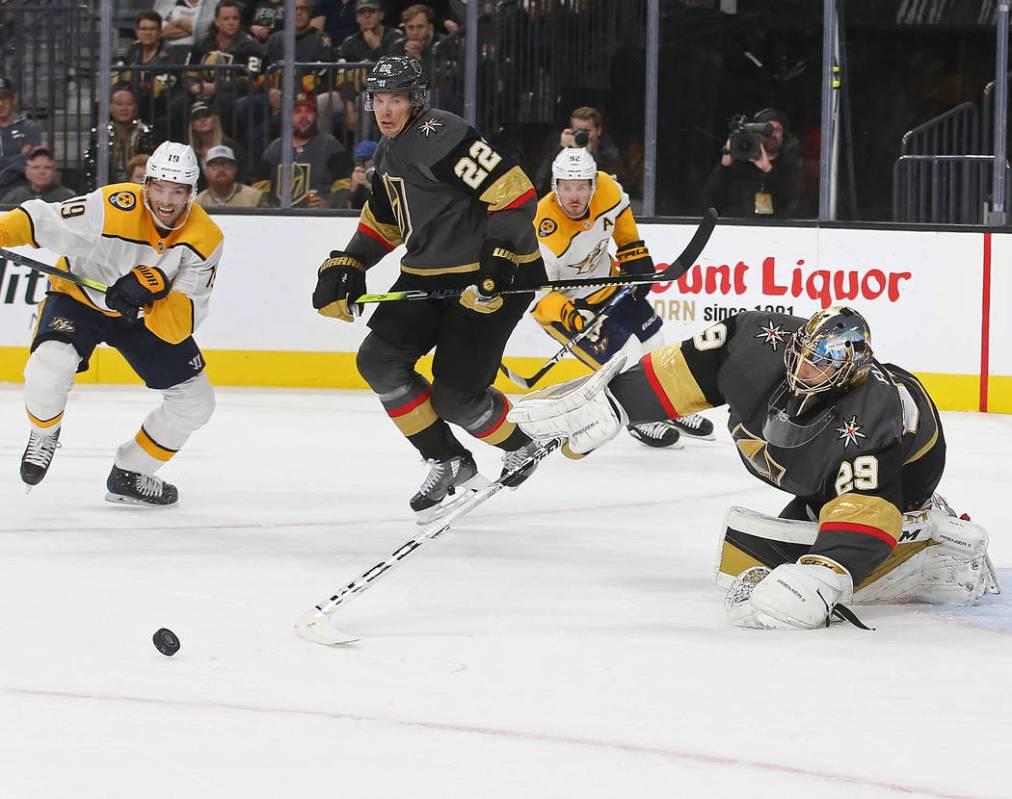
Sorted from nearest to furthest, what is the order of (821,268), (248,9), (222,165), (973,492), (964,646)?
(964,646)
(973,492)
(821,268)
(222,165)
(248,9)

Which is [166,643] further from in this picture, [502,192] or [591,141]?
[591,141]

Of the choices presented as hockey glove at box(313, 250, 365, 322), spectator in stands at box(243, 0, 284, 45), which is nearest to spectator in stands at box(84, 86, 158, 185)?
spectator in stands at box(243, 0, 284, 45)

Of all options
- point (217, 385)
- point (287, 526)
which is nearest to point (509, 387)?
point (217, 385)

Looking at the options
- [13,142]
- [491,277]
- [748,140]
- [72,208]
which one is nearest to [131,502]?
[72,208]

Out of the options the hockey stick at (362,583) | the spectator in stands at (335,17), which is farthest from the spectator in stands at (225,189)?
the hockey stick at (362,583)

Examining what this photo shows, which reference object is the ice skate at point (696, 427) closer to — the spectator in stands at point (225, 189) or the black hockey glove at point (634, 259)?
the black hockey glove at point (634, 259)

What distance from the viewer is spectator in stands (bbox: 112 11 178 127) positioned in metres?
7.33

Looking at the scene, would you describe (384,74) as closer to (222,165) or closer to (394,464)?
(394,464)

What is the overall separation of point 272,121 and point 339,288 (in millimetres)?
3383

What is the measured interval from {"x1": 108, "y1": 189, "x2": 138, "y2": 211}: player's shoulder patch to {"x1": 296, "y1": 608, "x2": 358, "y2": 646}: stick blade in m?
1.70

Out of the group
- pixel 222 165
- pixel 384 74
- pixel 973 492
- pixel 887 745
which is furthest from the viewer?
pixel 222 165

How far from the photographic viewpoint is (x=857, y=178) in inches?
309

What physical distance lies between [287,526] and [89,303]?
0.82 metres

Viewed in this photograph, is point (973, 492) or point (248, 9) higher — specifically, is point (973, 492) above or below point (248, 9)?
below
